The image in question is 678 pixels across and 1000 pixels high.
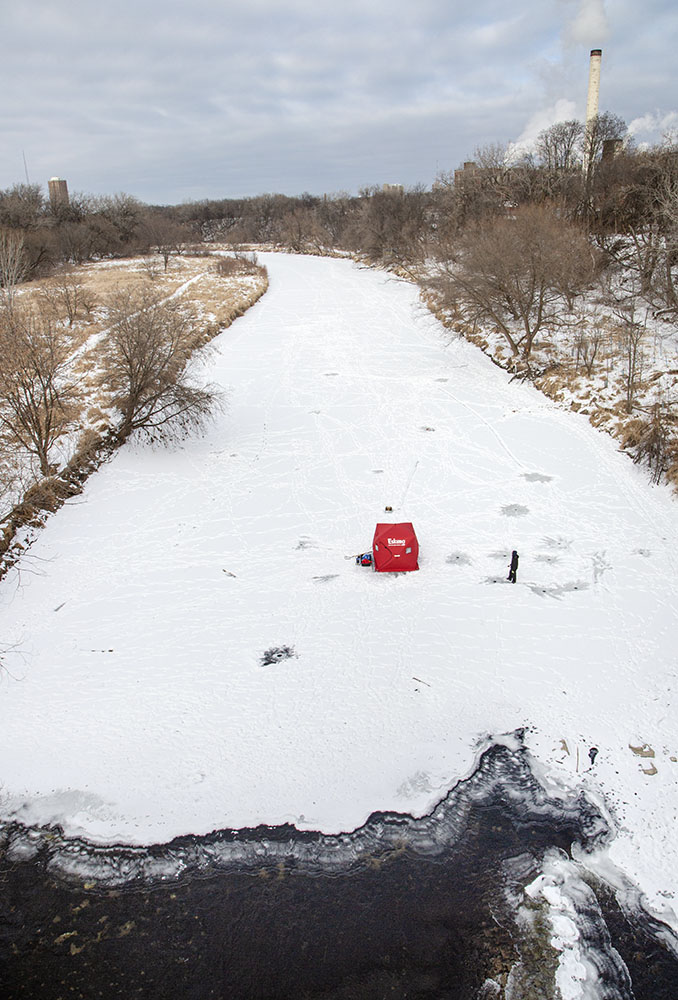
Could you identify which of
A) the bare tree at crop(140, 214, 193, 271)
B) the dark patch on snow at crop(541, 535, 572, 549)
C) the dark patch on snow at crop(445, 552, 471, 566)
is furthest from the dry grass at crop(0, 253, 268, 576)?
the dark patch on snow at crop(541, 535, 572, 549)

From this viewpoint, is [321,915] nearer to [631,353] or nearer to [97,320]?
[631,353]

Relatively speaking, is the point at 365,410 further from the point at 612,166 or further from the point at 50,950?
the point at 612,166

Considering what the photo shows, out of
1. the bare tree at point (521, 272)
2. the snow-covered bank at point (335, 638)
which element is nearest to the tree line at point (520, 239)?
the bare tree at point (521, 272)

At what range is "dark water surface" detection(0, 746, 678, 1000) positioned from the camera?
509cm

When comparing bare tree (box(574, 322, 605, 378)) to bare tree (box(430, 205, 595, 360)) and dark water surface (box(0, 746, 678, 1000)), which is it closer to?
bare tree (box(430, 205, 595, 360))

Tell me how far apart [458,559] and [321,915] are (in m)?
6.05

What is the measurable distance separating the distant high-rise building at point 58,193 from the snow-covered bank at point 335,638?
50.3 metres

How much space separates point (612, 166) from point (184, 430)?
22.8 meters

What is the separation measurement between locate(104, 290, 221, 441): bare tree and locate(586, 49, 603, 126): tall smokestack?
27.5 m

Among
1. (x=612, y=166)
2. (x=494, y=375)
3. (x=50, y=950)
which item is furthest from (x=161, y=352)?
(x=612, y=166)

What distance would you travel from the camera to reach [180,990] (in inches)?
200

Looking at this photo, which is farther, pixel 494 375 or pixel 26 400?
→ pixel 494 375

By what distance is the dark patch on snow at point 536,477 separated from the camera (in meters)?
13.2

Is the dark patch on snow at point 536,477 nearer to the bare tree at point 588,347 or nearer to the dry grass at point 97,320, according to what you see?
the bare tree at point 588,347
